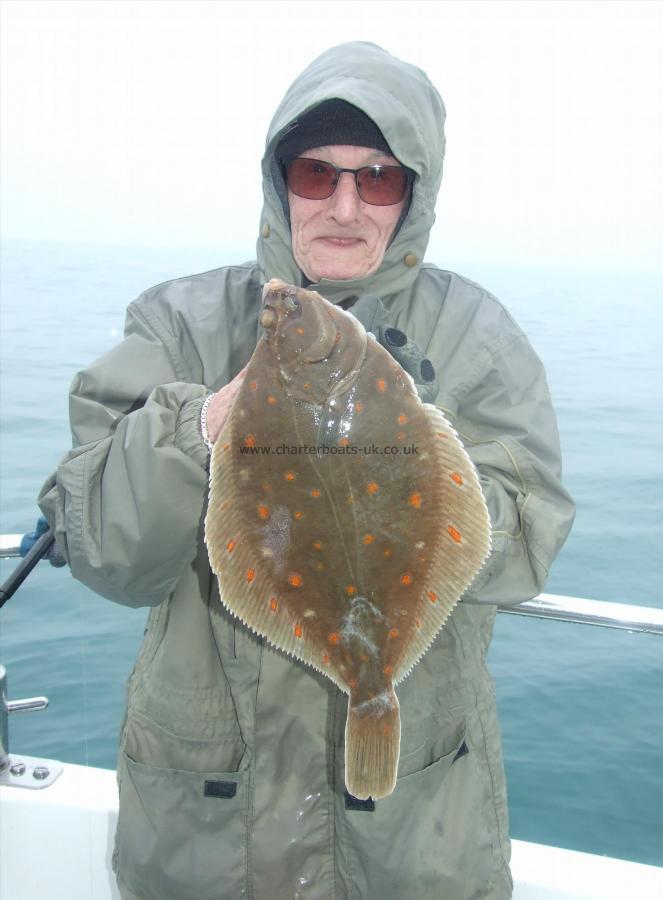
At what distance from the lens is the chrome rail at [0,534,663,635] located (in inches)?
117

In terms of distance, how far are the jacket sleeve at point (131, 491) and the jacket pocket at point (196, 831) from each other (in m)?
0.52

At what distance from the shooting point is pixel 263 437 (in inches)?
74.6

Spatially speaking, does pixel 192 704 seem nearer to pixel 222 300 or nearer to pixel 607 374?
pixel 222 300

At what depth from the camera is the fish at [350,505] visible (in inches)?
74.2

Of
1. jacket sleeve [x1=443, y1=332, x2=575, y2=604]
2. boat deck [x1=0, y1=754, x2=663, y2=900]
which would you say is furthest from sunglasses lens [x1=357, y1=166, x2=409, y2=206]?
boat deck [x1=0, y1=754, x2=663, y2=900]

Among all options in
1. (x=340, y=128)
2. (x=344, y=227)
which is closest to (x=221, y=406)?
(x=344, y=227)

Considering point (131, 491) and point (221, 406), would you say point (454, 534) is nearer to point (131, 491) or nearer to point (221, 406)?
point (221, 406)

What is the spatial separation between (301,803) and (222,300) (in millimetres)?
1467

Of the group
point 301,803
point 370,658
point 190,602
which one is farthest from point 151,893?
point 370,658

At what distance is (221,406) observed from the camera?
196 cm

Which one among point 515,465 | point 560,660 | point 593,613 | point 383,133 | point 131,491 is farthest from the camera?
point 560,660

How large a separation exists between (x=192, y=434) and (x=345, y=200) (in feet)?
2.80

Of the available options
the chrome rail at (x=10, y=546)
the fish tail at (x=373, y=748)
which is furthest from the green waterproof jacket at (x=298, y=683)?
the chrome rail at (x=10, y=546)

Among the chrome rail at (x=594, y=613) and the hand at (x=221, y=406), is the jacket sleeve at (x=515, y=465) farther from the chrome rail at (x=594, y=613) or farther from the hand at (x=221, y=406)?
the chrome rail at (x=594, y=613)
